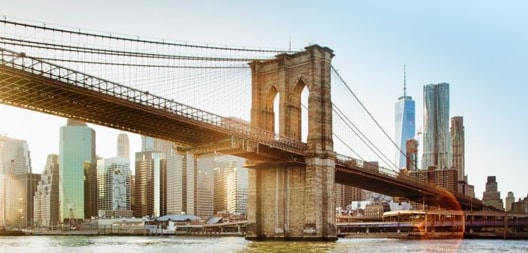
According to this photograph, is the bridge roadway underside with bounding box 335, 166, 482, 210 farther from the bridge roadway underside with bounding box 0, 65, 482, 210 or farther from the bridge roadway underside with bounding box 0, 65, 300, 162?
the bridge roadway underside with bounding box 0, 65, 300, 162

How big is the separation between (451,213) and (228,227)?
66493 millimetres

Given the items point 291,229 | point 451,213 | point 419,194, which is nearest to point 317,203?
point 291,229

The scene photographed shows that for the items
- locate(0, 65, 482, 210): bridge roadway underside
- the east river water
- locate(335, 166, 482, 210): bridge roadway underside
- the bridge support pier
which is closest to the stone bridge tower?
the bridge support pier

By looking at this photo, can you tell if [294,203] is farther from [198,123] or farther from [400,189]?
[400,189]

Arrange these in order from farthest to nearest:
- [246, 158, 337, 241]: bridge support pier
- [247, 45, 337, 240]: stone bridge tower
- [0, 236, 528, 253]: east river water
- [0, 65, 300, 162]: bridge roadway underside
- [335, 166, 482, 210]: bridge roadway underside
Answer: [335, 166, 482, 210]: bridge roadway underside
[247, 45, 337, 240]: stone bridge tower
[246, 158, 337, 241]: bridge support pier
[0, 236, 528, 253]: east river water
[0, 65, 300, 162]: bridge roadway underside

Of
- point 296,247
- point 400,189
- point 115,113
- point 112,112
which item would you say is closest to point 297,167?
point 296,247

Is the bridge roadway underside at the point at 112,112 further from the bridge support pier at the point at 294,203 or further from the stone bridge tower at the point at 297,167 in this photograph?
the stone bridge tower at the point at 297,167

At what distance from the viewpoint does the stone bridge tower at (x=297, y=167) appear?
59.8 meters

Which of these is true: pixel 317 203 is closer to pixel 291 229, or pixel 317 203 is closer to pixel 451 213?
pixel 291 229

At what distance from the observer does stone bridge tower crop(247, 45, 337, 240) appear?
59.8 m

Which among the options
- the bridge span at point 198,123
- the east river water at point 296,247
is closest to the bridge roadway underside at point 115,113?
the bridge span at point 198,123

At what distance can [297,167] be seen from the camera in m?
61.2

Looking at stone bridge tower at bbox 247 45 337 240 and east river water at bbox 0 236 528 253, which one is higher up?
stone bridge tower at bbox 247 45 337 240

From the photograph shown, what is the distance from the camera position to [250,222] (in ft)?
208
